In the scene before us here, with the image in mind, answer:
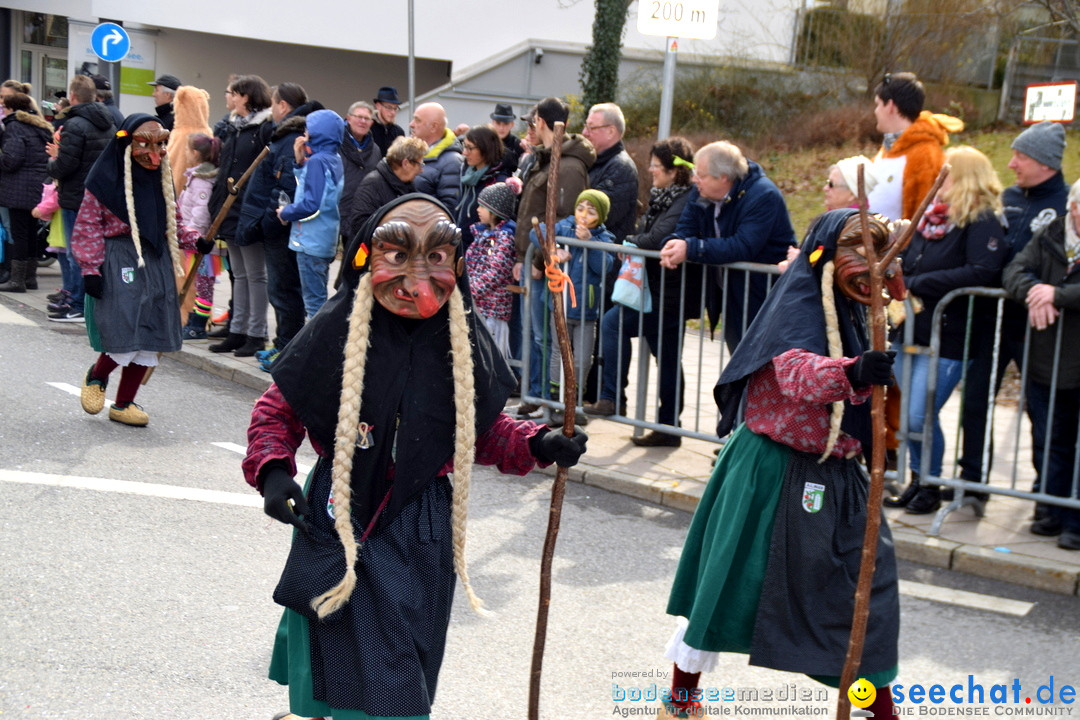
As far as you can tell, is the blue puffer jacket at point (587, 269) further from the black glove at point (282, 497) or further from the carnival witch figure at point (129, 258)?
the black glove at point (282, 497)

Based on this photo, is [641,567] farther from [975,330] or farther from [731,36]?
[731,36]

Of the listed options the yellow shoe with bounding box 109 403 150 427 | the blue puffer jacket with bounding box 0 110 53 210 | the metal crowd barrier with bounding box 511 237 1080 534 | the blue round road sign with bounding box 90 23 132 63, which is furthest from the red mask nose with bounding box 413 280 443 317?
the blue round road sign with bounding box 90 23 132 63

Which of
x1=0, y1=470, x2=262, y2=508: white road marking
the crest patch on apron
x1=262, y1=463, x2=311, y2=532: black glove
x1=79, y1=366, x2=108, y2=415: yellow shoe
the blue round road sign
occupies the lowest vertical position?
x1=0, y1=470, x2=262, y2=508: white road marking

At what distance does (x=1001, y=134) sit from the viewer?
1820 cm

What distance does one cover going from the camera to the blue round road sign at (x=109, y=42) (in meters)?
14.2

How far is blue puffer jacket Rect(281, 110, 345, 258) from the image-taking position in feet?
28.3

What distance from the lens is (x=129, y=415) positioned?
24.3 ft

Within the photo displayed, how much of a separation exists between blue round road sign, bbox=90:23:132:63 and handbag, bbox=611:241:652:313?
30.9ft

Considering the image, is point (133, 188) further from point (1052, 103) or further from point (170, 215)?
point (1052, 103)

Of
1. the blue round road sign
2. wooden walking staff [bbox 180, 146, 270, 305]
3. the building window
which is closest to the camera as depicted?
wooden walking staff [bbox 180, 146, 270, 305]

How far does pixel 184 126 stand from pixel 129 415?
3.57 m

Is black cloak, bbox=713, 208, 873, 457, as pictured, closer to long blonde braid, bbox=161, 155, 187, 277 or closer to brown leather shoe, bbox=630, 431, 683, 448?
brown leather shoe, bbox=630, 431, 683, 448

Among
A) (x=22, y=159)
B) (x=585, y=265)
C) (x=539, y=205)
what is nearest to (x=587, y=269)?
(x=585, y=265)

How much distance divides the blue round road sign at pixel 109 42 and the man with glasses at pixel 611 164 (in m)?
8.73
